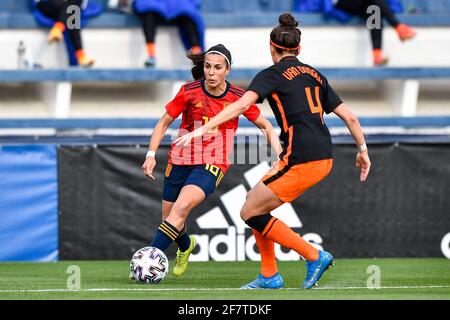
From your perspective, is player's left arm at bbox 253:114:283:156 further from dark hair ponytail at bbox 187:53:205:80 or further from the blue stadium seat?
the blue stadium seat

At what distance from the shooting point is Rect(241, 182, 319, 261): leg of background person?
362 inches

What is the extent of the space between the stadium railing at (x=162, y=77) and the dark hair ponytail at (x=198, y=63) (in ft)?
20.3

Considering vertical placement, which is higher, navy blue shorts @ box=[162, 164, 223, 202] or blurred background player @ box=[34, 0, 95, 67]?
blurred background player @ box=[34, 0, 95, 67]

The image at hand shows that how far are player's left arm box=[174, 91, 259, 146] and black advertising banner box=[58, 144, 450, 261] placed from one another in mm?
5255

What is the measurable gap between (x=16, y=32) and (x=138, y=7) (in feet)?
6.52

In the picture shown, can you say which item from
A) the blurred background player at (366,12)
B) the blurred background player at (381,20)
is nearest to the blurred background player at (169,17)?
the blurred background player at (366,12)

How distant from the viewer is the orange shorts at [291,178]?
915cm

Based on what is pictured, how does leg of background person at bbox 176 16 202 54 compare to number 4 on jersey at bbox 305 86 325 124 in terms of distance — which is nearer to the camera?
number 4 on jersey at bbox 305 86 325 124

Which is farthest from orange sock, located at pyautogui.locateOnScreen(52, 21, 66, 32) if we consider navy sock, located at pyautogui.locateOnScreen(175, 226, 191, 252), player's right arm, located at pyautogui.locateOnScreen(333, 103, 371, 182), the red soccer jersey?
player's right arm, located at pyautogui.locateOnScreen(333, 103, 371, 182)

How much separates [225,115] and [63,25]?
8.96 metres

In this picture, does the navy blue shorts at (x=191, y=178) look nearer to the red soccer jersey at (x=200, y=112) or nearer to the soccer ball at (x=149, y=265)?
the red soccer jersey at (x=200, y=112)

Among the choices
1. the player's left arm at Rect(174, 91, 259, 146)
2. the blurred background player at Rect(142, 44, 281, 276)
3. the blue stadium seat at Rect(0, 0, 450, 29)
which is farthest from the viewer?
the blue stadium seat at Rect(0, 0, 450, 29)

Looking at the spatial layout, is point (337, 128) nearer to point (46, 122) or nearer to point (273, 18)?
point (273, 18)

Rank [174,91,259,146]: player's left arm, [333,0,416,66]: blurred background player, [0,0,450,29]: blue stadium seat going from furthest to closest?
[333,0,416,66]: blurred background player → [0,0,450,29]: blue stadium seat → [174,91,259,146]: player's left arm
